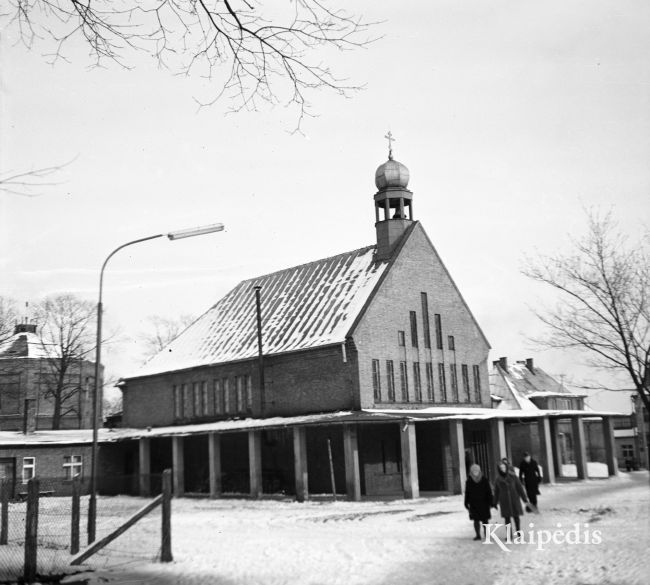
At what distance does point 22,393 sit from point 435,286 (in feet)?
80.0

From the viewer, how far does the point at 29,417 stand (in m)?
46.6

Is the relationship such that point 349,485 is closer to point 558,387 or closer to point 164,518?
point 164,518

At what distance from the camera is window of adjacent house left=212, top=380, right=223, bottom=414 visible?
1720 inches

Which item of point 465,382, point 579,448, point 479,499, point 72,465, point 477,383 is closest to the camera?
point 479,499

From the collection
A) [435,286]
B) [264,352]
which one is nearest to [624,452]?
[435,286]

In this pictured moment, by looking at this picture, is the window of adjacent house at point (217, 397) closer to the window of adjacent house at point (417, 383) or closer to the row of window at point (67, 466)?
the row of window at point (67, 466)

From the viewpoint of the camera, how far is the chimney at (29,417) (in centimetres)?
4534

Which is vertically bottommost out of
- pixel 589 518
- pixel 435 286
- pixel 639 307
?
pixel 589 518

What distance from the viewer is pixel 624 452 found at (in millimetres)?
70062

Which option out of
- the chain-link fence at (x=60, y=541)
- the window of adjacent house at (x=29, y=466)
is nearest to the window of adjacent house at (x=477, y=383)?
the window of adjacent house at (x=29, y=466)

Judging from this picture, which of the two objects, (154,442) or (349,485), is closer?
(349,485)

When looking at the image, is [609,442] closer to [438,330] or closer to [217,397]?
[438,330]

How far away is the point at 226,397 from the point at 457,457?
15.3 metres

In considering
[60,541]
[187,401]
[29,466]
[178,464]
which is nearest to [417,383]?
[178,464]
